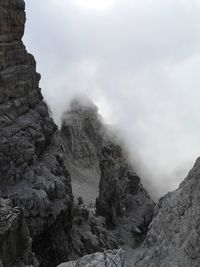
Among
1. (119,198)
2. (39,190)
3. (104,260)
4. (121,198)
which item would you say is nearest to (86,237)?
(39,190)

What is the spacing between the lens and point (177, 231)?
18000 mm

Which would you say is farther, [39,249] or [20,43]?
[20,43]

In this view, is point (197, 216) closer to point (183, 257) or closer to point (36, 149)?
point (183, 257)

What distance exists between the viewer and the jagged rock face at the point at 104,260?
67.4ft

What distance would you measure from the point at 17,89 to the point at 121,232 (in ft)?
122

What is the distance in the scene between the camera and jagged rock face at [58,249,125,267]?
20.5 meters

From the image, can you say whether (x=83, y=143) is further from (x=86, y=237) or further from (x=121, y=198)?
(x=86, y=237)

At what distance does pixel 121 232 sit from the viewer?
99562 millimetres

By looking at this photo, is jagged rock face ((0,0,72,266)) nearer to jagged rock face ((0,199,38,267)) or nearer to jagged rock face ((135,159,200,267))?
jagged rock face ((0,199,38,267))

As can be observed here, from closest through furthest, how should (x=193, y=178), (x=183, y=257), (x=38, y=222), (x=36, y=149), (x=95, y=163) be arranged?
(x=183, y=257), (x=193, y=178), (x=38, y=222), (x=36, y=149), (x=95, y=163)

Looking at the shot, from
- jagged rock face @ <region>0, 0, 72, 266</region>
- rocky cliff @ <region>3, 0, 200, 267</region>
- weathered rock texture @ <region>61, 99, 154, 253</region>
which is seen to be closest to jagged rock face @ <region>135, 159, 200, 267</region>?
rocky cliff @ <region>3, 0, 200, 267</region>

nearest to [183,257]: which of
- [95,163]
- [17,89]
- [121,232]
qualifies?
[17,89]

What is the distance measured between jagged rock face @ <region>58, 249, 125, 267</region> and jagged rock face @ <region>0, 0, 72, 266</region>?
4670 centimetres

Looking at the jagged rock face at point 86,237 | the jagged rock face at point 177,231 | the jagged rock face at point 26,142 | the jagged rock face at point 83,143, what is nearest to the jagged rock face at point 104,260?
the jagged rock face at point 177,231
